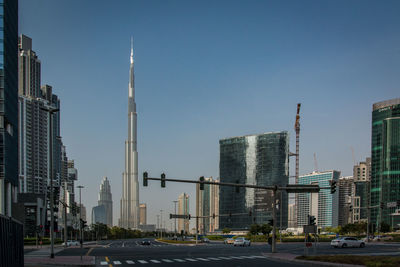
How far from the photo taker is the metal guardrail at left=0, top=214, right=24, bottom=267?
15.0m

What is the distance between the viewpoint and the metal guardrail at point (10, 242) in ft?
49.2

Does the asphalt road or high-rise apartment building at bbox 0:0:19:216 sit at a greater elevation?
high-rise apartment building at bbox 0:0:19:216

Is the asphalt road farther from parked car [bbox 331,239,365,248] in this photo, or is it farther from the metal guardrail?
the metal guardrail

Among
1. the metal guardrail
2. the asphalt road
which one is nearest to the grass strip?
the asphalt road

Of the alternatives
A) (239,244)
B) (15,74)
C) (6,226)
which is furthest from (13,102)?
(6,226)

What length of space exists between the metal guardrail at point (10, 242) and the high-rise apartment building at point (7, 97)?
84.0m

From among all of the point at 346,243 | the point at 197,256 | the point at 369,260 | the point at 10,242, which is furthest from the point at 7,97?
the point at 369,260

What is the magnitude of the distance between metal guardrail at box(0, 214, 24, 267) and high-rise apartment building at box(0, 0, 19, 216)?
84.0 metres

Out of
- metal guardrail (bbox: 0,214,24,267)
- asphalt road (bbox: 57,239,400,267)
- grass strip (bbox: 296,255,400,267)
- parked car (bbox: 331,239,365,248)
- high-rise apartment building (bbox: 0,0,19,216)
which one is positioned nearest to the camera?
metal guardrail (bbox: 0,214,24,267)

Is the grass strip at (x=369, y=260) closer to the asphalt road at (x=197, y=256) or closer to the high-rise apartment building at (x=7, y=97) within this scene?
the asphalt road at (x=197, y=256)

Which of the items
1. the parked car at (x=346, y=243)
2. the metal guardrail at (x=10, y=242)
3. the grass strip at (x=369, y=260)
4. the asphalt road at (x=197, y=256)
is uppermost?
the metal guardrail at (x=10, y=242)

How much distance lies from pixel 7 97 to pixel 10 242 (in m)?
97.4

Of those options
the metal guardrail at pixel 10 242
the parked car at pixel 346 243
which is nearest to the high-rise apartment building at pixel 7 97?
the parked car at pixel 346 243

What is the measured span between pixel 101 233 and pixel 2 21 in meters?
112
